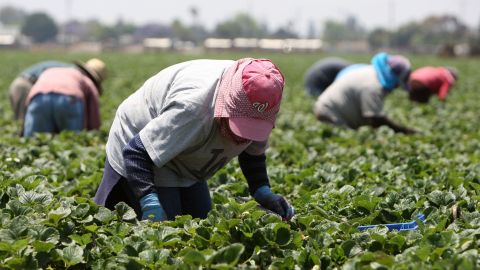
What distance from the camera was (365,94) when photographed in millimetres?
7965

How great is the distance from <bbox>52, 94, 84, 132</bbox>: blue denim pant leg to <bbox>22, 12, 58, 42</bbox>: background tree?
131 meters

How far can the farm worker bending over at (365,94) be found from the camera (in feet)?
25.5

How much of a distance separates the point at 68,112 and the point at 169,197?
10.7 ft

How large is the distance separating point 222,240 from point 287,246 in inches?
11.1

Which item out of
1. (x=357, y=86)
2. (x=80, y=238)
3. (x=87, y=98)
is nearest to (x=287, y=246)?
(x=80, y=238)

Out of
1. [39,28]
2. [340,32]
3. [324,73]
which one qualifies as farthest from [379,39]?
[324,73]

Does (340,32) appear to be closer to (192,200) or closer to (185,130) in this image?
(192,200)

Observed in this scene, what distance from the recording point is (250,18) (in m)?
160

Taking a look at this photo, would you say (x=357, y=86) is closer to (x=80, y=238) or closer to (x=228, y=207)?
(x=228, y=207)

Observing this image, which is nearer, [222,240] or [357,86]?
[222,240]

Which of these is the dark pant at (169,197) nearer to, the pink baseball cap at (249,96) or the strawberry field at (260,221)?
the strawberry field at (260,221)

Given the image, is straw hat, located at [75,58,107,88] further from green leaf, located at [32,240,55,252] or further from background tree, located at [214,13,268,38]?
background tree, located at [214,13,268,38]

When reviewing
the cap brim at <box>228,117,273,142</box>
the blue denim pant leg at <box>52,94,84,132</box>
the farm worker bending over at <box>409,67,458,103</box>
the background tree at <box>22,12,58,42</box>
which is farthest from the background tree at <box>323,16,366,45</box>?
the cap brim at <box>228,117,273,142</box>

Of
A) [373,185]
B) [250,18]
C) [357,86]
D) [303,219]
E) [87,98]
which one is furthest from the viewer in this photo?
[250,18]
